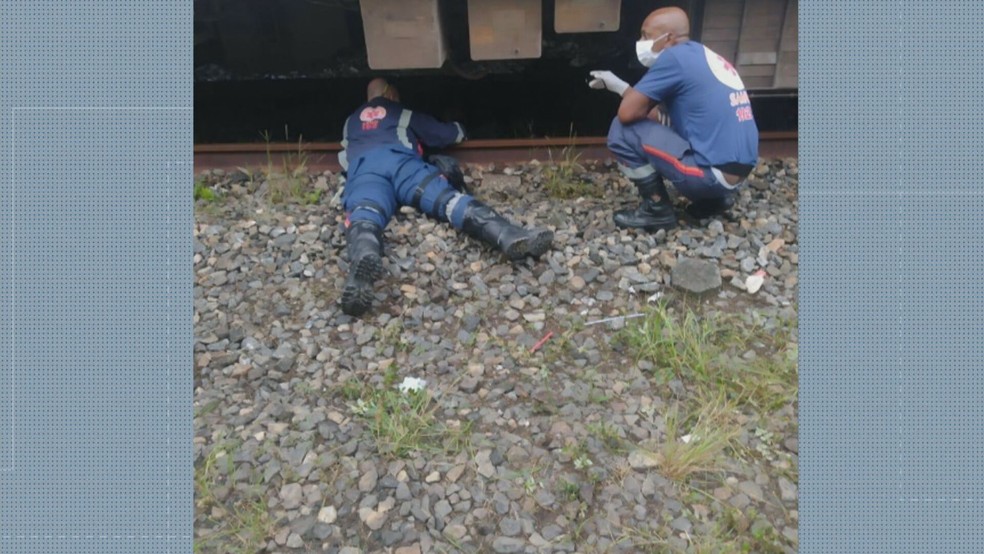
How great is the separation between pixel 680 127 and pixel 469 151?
114 cm

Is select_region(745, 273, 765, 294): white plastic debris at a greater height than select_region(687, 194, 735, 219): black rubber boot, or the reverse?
select_region(687, 194, 735, 219): black rubber boot

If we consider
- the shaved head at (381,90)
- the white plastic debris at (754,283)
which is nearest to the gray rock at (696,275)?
the white plastic debris at (754,283)

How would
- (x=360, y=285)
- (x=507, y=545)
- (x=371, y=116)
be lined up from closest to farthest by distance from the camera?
1. (x=507, y=545)
2. (x=360, y=285)
3. (x=371, y=116)

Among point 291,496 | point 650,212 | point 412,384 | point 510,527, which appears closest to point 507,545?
point 510,527

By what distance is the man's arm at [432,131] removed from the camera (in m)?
4.44

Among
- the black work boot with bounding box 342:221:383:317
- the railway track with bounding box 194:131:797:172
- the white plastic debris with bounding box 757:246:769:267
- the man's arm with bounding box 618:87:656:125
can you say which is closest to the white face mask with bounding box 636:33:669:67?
the man's arm with bounding box 618:87:656:125

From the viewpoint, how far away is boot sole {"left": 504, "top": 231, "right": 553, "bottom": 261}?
3522 mm

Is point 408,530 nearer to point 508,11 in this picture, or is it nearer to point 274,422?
point 274,422

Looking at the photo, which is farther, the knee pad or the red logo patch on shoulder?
the red logo patch on shoulder

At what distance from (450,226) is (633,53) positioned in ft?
6.19

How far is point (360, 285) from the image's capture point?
3.34 m

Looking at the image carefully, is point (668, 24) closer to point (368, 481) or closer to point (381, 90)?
point (381, 90)

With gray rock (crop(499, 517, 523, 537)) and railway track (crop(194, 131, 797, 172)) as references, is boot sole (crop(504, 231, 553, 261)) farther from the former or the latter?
gray rock (crop(499, 517, 523, 537))

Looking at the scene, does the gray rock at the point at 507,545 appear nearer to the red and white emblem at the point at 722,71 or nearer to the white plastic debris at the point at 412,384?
the white plastic debris at the point at 412,384
